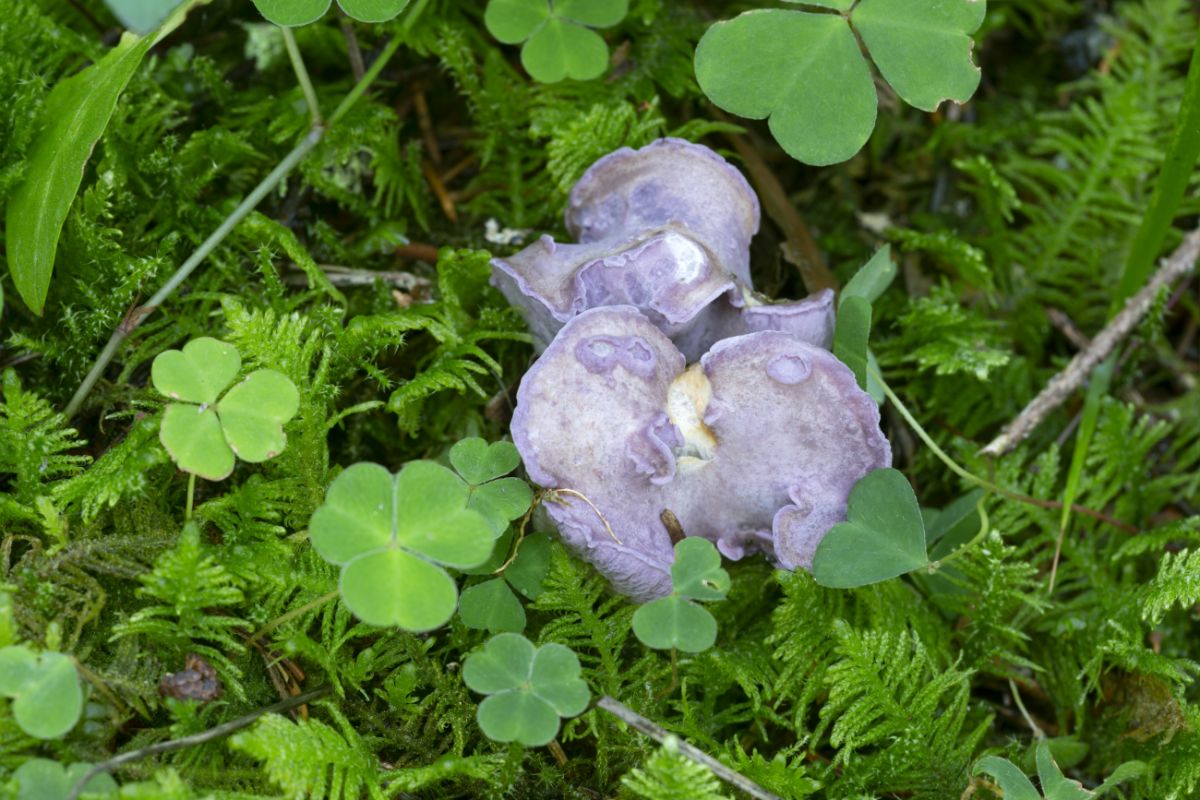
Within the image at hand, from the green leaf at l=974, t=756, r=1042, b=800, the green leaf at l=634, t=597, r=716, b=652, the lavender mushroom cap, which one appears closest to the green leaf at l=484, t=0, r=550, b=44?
the lavender mushroom cap

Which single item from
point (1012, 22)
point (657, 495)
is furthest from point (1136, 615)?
point (1012, 22)

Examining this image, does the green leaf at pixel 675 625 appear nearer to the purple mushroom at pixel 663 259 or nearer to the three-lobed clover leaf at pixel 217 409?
the purple mushroom at pixel 663 259

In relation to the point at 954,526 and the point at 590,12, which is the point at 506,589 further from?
the point at 590,12

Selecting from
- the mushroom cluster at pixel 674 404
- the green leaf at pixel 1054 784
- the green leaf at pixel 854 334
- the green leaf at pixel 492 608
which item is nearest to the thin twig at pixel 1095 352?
the green leaf at pixel 854 334

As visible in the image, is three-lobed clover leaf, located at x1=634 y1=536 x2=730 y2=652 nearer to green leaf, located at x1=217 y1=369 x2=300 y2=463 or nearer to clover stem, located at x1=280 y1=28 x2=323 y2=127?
green leaf, located at x1=217 y1=369 x2=300 y2=463

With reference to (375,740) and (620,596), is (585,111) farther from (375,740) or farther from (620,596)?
(375,740)
